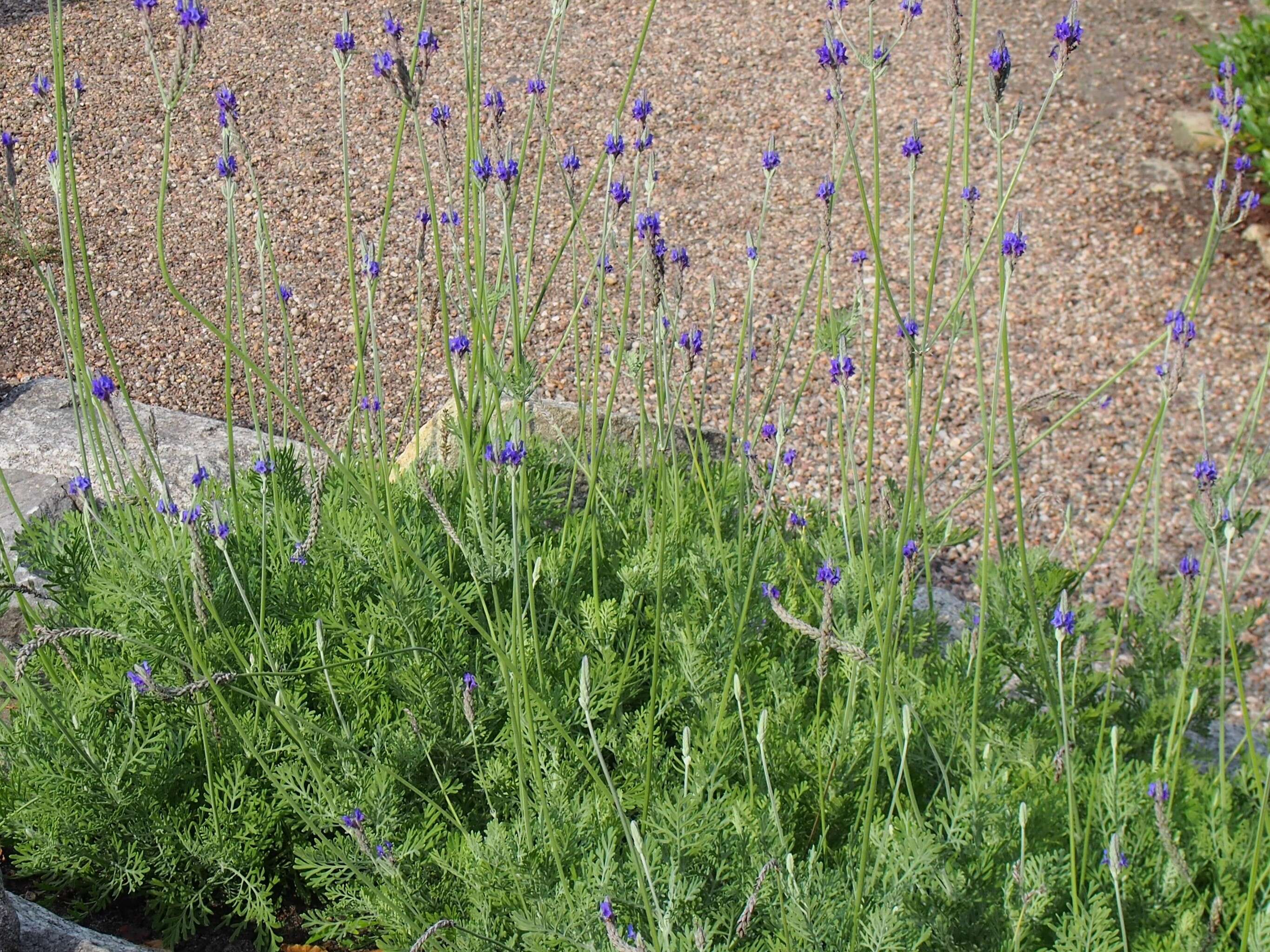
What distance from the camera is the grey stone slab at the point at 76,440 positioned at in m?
3.09

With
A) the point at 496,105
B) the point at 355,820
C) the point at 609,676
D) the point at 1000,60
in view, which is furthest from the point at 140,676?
the point at 1000,60

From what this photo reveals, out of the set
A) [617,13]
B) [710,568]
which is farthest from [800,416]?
[617,13]

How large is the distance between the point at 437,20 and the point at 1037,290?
3.42 metres

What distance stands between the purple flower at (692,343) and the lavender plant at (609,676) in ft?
0.04

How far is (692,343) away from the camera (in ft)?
5.85

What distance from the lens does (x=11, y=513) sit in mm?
2709

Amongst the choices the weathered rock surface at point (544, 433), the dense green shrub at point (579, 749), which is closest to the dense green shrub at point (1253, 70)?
the weathered rock surface at point (544, 433)

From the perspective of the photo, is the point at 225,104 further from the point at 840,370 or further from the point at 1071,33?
the point at 1071,33

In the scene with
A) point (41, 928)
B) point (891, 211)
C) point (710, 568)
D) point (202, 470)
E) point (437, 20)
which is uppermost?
point (437, 20)

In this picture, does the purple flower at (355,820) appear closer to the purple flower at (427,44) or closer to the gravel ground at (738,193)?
the purple flower at (427,44)

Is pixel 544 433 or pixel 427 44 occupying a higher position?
pixel 427 44

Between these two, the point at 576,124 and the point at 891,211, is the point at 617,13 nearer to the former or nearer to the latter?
the point at 576,124

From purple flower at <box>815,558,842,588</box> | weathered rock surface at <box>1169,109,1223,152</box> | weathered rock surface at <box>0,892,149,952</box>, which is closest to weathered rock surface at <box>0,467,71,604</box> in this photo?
weathered rock surface at <box>0,892,149,952</box>

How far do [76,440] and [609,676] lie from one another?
6.18ft
